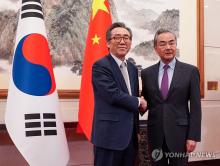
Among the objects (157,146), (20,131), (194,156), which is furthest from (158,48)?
(194,156)

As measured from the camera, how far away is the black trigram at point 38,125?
2033 mm

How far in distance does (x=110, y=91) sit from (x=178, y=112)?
48cm

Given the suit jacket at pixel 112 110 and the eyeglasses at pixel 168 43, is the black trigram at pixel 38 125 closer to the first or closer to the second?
the suit jacket at pixel 112 110

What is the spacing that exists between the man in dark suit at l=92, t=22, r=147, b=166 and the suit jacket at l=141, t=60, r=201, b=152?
166 millimetres

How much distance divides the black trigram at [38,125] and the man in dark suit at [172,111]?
646 millimetres

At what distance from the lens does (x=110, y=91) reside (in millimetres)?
1786

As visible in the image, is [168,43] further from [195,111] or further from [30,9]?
[30,9]

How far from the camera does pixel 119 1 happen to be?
3143 millimetres

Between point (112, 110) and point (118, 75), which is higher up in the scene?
point (118, 75)

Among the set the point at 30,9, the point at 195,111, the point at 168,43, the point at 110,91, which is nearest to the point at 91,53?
the point at 30,9

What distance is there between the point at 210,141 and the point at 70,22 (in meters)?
2.03

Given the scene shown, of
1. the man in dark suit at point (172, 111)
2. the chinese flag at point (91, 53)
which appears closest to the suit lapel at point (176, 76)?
the man in dark suit at point (172, 111)

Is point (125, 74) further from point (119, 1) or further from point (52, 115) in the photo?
point (119, 1)

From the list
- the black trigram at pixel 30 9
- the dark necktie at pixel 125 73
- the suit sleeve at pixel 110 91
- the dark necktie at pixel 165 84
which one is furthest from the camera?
the black trigram at pixel 30 9
